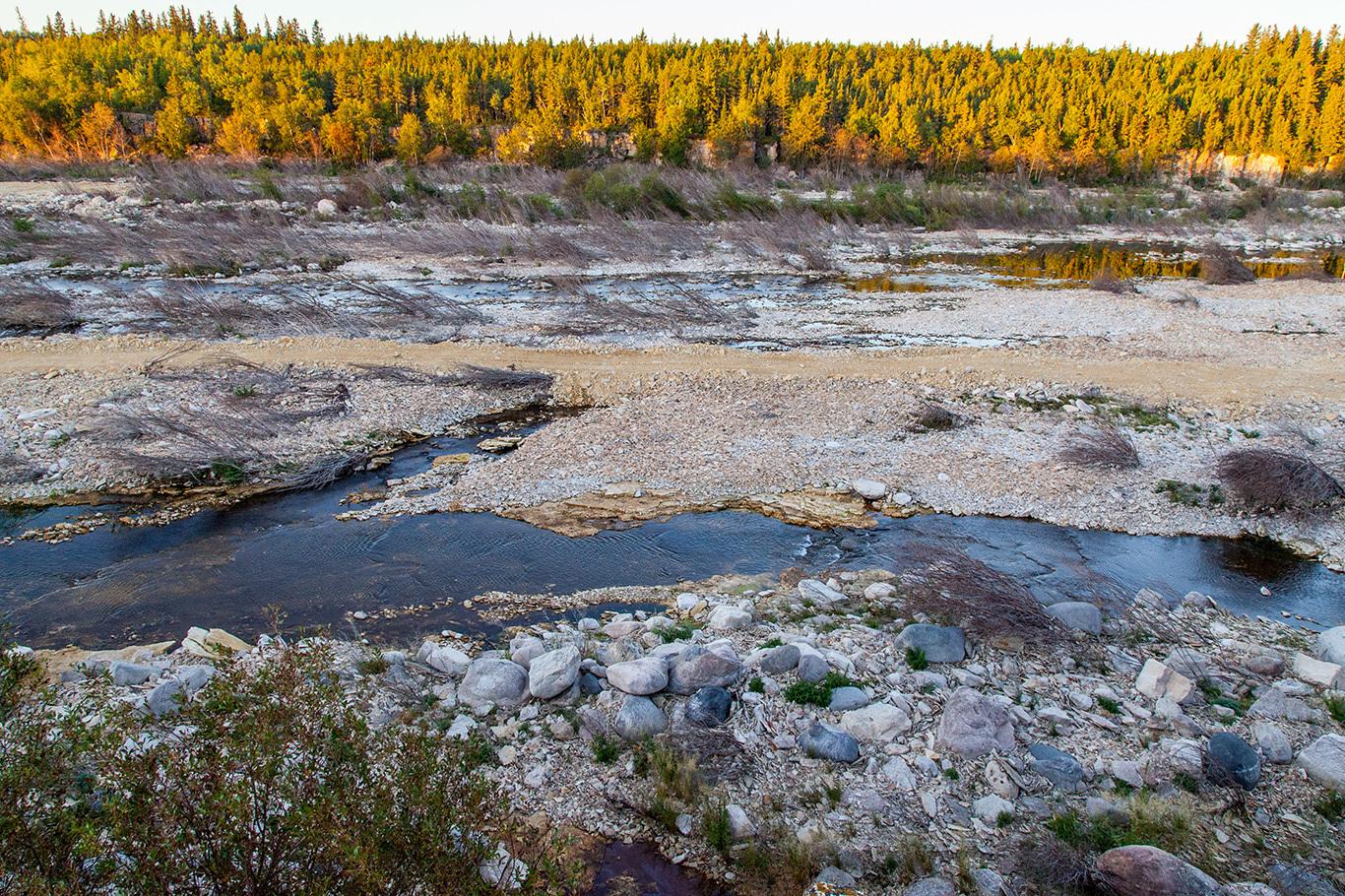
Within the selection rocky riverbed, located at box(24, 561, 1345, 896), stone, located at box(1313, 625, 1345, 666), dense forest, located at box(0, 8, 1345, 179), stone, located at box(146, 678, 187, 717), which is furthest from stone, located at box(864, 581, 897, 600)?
dense forest, located at box(0, 8, 1345, 179)

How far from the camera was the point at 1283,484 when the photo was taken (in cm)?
970

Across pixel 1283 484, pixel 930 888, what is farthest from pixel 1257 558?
pixel 930 888

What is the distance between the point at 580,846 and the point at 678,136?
5656 centimetres

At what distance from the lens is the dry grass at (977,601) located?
6.67 meters

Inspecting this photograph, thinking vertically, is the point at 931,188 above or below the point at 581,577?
above

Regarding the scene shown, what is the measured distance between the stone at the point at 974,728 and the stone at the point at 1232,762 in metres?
1.18

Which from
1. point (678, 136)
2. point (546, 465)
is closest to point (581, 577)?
point (546, 465)

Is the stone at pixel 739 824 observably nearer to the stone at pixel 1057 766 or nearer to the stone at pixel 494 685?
the stone at pixel 494 685

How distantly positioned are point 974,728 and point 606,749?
2.45m

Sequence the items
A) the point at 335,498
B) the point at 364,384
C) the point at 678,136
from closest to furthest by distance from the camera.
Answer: the point at 335,498 < the point at 364,384 < the point at 678,136

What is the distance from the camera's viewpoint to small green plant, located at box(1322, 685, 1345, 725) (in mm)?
5762

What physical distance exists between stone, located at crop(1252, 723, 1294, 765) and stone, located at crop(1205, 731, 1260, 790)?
180 mm

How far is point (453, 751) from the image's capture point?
424 cm

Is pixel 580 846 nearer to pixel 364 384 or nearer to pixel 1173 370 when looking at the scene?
pixel 364 384
